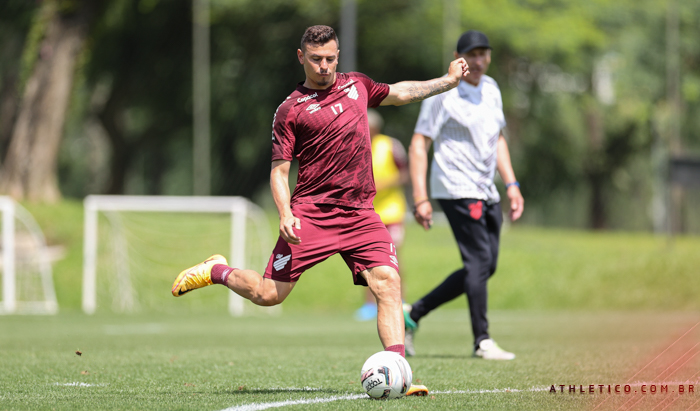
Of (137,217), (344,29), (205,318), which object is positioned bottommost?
(205,318)

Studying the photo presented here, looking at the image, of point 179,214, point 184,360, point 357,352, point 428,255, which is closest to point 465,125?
point 357,352

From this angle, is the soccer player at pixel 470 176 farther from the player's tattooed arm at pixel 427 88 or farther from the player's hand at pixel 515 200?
the player's tattooed arm at pixel 427 88

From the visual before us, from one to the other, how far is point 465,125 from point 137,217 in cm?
1183

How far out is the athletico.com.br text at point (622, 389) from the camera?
4938 millimetres

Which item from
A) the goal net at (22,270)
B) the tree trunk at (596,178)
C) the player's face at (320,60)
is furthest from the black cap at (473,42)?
the tree trunk at (596,178)

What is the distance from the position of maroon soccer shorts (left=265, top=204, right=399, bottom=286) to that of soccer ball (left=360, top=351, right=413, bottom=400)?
549 millimetres

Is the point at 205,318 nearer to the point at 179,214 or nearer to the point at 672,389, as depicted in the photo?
the point at 179,214

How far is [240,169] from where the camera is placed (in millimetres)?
28391

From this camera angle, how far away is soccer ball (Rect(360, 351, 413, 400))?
15.5 feet

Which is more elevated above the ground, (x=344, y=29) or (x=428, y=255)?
(x=344, y=29)

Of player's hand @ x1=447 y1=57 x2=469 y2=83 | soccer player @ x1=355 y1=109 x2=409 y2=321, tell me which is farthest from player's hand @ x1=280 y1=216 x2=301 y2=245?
soccer player @ x1=355 y1=109 x2=409 y2=321

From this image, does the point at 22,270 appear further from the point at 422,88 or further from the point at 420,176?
the point at 422,88

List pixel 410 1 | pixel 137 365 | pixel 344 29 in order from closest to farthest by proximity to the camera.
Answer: pixel 137 365, pixel 344 29, pixel 410 1

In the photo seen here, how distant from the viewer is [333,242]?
5129 millimetres
